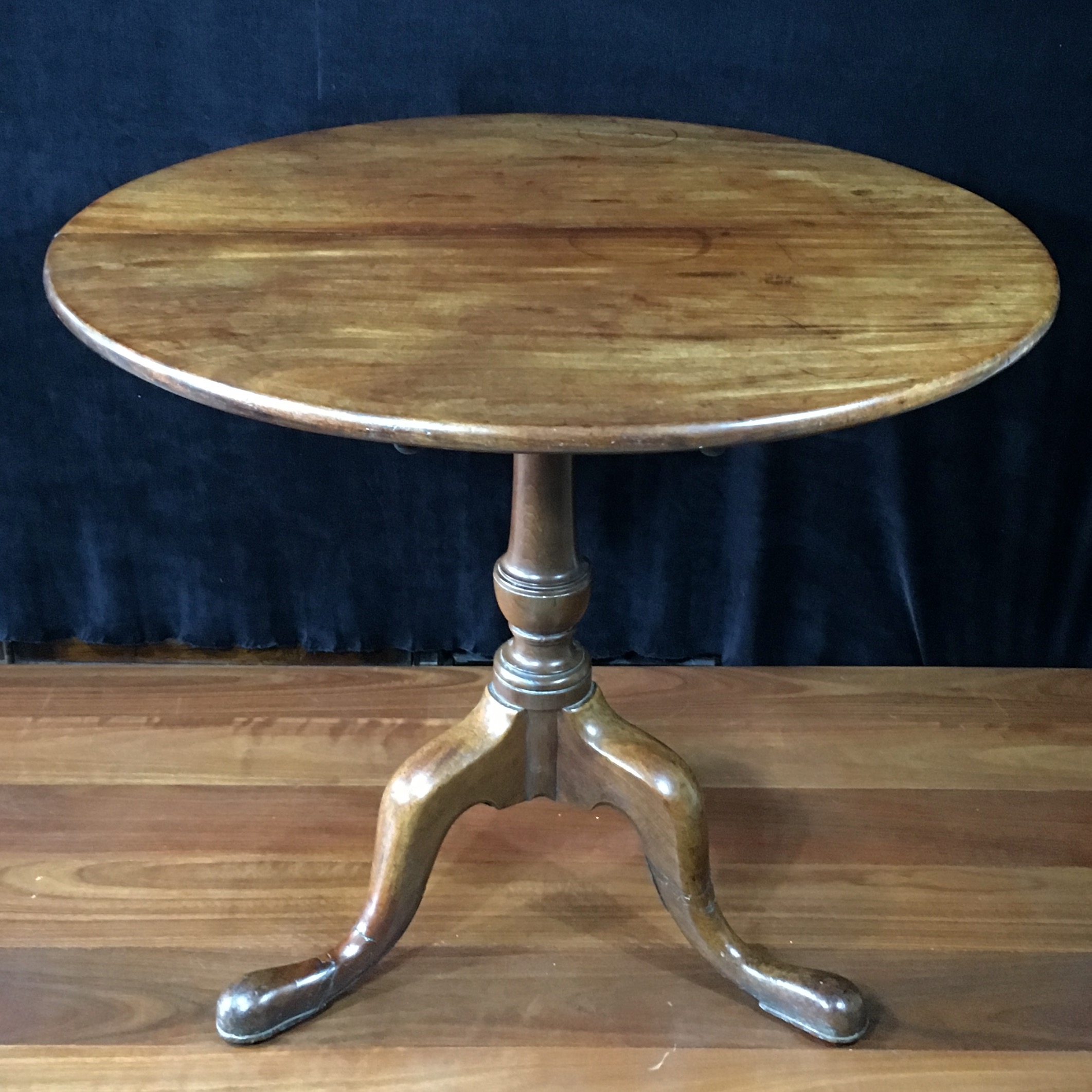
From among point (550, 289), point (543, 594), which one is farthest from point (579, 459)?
point (550, 289)

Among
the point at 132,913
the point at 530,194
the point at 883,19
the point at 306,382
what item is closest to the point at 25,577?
the point at 132,913

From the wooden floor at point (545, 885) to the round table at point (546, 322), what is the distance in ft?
0.20

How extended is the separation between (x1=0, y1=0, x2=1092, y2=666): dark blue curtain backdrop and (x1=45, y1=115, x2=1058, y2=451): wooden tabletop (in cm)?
22

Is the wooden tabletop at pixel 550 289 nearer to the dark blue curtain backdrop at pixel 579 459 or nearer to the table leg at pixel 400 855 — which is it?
the dark blue curtain backdrop at pixel 579 459

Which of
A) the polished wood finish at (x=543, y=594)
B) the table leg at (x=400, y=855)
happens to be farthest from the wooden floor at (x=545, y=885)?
the polished wood finish at (x=543, y=594)

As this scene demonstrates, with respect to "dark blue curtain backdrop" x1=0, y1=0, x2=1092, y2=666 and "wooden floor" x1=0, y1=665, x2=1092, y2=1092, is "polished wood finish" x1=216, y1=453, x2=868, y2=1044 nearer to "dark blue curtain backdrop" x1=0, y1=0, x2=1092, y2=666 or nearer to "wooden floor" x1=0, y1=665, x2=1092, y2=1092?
"wooden floor" x1=0, y1=665, x2=1092, y2=1092

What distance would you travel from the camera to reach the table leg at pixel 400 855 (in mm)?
936

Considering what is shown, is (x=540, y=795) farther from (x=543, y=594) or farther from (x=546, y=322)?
(x=546, y=322)

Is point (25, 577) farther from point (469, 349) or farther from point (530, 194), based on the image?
point (469, 349)

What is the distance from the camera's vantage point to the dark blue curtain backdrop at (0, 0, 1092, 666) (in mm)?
1153

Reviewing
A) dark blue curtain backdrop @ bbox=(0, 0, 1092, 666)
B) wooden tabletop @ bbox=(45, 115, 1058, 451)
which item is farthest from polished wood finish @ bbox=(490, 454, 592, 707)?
dark blue curtain backdrop @ bbox=(0, 0, 1092, 666)

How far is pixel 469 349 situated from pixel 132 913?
0.67m

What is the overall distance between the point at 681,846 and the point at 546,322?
1.51 ft

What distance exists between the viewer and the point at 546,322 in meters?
0.67
